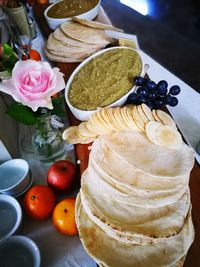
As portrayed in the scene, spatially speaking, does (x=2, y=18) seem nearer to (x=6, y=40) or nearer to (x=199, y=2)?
(x=6, y=40)

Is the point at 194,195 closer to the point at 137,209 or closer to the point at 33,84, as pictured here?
the point at 137,209

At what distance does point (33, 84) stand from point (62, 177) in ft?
→ 0.87

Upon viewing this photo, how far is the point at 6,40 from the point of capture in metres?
1.01

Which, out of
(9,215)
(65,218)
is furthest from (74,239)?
(9,215)

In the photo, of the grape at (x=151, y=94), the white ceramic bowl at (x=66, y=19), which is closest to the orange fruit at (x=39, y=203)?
the grape at (x=151, y=94)

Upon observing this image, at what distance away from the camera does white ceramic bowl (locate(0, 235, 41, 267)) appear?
1.97 ft

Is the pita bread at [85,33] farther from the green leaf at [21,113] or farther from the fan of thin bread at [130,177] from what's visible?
the fan of thin bread at [130,177]

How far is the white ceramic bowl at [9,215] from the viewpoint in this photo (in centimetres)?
66

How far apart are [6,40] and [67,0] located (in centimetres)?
66

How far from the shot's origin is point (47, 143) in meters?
0.83

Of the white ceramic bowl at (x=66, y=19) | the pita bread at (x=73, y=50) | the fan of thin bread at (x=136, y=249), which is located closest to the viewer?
the fan of thin bread at (x=136, y=249)

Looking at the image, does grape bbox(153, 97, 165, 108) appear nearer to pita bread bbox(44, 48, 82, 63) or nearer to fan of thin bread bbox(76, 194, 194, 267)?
fan of thin bread bbox(76, 194, 194, 267)

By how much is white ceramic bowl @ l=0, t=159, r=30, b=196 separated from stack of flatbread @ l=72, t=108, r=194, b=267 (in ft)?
0.60

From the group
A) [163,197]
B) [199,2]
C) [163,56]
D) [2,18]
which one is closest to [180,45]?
[163,56]
